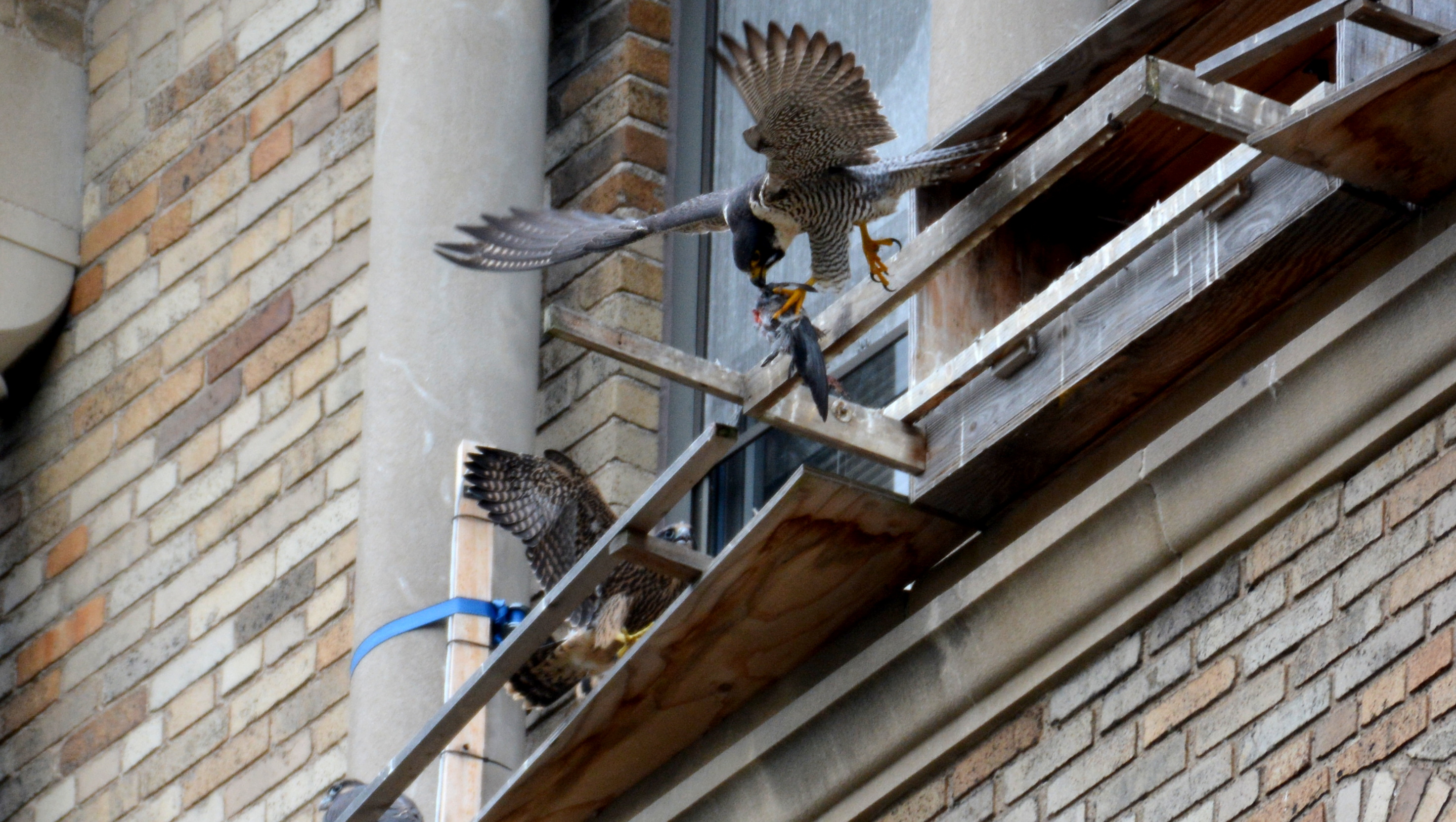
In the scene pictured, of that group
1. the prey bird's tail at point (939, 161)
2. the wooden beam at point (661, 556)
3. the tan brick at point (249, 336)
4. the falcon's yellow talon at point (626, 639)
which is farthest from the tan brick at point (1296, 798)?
the tan brick at point (249, 336)

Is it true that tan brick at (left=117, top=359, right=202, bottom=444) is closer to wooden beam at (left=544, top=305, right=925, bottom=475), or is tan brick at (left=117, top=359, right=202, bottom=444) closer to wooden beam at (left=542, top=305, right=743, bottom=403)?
wooden beam at (left=544, top=305, right=925, bottom=475)

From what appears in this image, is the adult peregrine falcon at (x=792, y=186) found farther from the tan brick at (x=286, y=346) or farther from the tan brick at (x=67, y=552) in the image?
the tan brick at (x=67, y=552)

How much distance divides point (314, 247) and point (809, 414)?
411 cm

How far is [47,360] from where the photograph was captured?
10.4 meters

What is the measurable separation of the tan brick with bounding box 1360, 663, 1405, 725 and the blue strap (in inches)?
102

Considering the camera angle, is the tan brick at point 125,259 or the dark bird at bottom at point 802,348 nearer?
the dark bird at bottom at point 802,348

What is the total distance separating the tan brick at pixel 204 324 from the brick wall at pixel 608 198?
1.32 meters

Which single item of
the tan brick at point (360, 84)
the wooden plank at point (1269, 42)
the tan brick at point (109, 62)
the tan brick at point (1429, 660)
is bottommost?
the tan brick at point (1429, 660)

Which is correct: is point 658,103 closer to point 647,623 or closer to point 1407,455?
point 647,623

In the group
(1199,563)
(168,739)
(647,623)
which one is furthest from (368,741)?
(1199,563)

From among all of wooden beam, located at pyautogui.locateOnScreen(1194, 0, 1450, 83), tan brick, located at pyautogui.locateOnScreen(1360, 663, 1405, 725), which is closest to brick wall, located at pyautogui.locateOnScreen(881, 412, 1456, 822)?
tan brick, located at pyautogui.locateOnScreen(1360, 663, 1405, 725)

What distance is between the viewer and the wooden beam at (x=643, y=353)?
Result: 17.3 ft

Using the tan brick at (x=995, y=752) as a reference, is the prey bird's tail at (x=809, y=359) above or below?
above

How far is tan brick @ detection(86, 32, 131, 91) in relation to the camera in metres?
10.7
